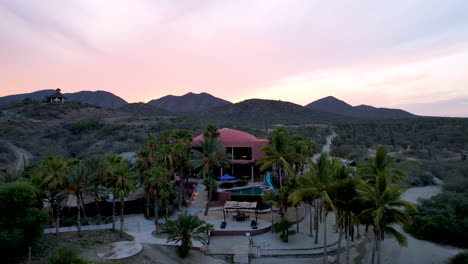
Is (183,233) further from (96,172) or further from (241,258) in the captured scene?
(96,172)

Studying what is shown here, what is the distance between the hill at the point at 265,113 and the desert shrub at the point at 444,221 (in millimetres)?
93430

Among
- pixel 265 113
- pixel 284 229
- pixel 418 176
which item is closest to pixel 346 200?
pixel 284 229

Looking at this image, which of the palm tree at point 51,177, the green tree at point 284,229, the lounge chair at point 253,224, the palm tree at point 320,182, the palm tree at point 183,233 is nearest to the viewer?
A: the palm tree at point 320,182

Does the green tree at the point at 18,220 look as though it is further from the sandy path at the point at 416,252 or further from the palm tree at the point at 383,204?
the sandy path at the point at 416,252

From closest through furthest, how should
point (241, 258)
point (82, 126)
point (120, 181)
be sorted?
point (241, 258)
point (120, 181)
point (82, 126)

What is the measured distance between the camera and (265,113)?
134875 mm

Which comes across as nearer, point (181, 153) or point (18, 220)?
point (18, 220)

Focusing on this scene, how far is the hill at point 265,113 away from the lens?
12484 centimetres

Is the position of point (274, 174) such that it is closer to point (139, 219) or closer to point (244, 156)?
point (244, 156)

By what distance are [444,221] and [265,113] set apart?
373 feet

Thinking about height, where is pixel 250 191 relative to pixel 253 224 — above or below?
above

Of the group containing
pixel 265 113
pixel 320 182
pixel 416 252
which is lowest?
pixel 416 252

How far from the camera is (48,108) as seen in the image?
8681 cm

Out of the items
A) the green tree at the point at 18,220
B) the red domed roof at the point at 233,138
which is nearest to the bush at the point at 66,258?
the green tree at the point at 18,220
